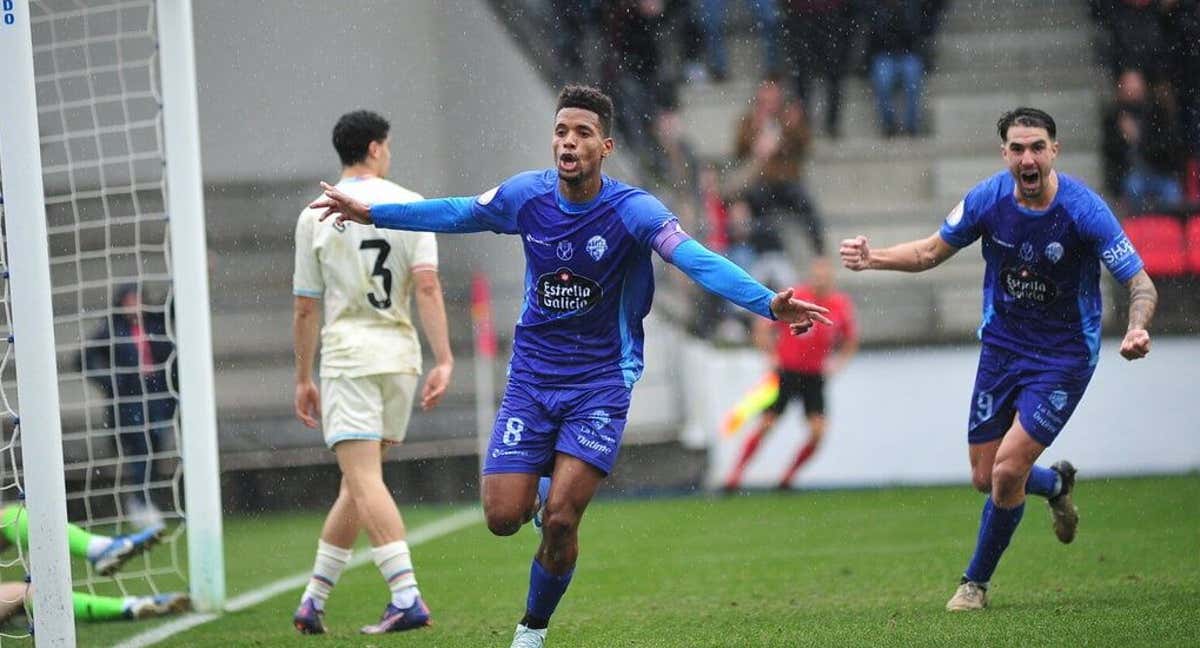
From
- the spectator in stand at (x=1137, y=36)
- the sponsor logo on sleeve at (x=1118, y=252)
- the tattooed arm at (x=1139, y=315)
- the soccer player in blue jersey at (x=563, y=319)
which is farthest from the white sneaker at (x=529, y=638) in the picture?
the spectator in stand at (x=1137, y=36)

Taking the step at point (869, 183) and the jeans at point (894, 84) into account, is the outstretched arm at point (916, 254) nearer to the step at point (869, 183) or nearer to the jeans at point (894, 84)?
the step at point (869, 183)

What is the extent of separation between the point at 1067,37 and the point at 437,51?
7070 mm

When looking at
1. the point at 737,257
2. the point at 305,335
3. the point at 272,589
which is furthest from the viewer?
the point at 737,257

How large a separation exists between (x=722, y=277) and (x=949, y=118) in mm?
13791

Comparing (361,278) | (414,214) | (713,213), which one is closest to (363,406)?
(361,278)

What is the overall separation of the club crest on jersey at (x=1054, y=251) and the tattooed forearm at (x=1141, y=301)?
29 cm

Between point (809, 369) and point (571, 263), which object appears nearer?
point (571, 263)

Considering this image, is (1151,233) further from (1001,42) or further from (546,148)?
(546,148)

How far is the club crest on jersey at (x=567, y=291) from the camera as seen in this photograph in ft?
A: 18.8

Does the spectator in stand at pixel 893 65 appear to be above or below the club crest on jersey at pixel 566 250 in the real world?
above

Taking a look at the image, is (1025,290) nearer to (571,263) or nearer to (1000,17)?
(571,263)

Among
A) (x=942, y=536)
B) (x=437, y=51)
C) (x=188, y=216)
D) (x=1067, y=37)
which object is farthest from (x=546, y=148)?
(x=188, y=216)

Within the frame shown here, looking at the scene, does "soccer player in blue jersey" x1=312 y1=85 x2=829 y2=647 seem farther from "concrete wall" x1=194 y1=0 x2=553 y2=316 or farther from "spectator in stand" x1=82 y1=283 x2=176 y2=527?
"concrete wall" x1=194 y1=0 x2=553 y2=316

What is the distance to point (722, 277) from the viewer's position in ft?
17.3
